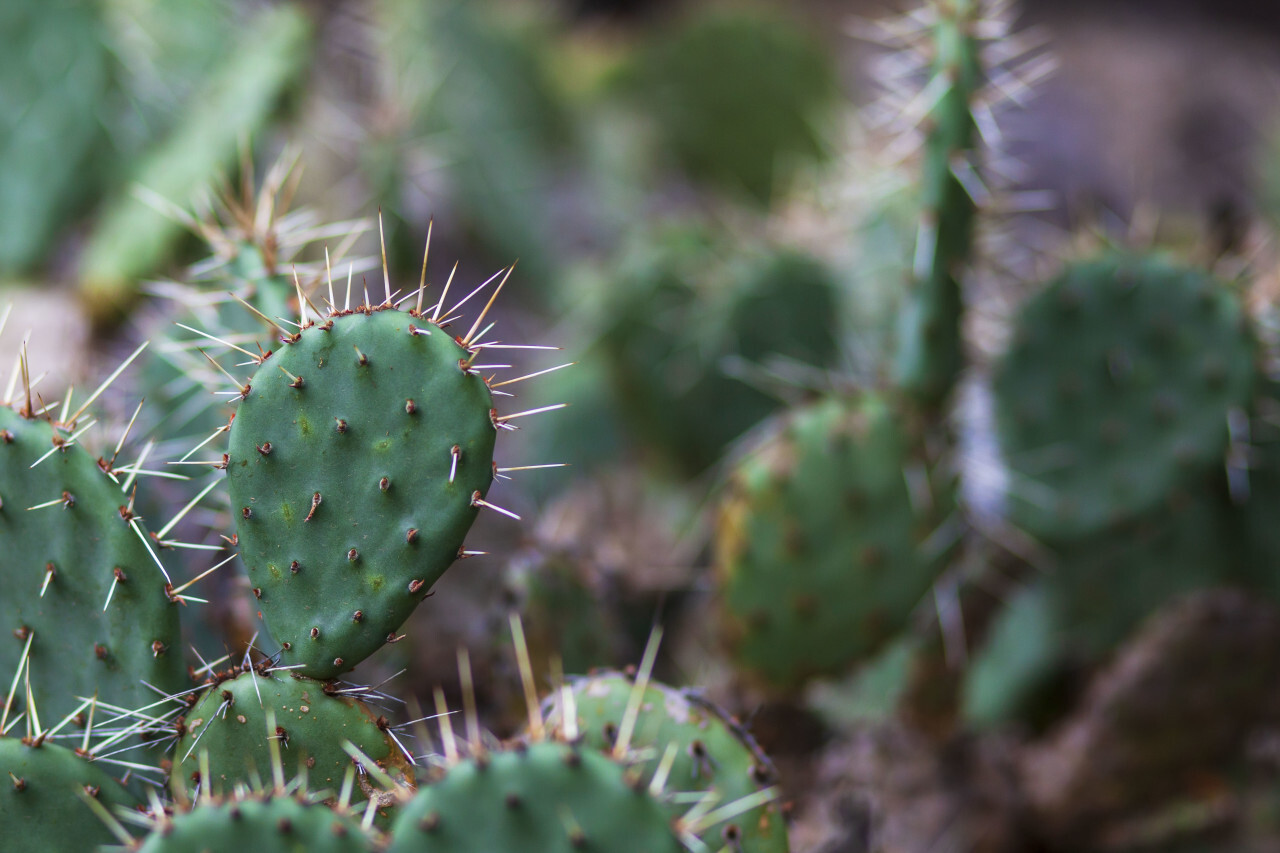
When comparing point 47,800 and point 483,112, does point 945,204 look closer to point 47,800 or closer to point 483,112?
point 47,800

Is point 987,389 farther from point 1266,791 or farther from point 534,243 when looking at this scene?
point 534,243

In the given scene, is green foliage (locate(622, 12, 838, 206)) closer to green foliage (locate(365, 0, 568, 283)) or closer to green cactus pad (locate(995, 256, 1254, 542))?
green foliage (locate(365, 0, 568, 283))

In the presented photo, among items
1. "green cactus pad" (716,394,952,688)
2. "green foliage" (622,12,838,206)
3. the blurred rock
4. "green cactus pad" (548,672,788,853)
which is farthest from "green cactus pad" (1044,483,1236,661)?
"green foliage" (622,12,838,206)

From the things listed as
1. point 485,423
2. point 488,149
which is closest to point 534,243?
point 488,149

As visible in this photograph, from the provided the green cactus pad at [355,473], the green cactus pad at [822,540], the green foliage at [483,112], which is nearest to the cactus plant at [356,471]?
the green cactus pad at [355,473]

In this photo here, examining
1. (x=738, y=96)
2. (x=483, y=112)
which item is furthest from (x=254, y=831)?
(x=738, y=96)

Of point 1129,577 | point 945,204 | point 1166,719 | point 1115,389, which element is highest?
point 945,204

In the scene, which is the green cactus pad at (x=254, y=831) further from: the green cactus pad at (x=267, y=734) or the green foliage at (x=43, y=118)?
the green foliage at (x=43, y=118)
